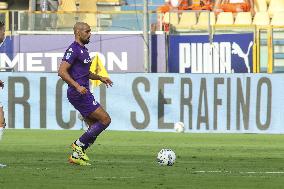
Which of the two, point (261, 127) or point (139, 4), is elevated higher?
point (139, 4)

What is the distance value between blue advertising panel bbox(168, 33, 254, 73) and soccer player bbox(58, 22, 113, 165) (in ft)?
71.8

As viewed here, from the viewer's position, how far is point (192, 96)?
30328 millimetres

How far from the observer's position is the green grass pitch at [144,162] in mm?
13882

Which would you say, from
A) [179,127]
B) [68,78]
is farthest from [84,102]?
[179,127]

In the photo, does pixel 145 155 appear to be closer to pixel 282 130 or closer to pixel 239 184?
pixel 239 184

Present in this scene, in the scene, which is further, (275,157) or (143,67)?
(143,67)

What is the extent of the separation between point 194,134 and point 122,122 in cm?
238

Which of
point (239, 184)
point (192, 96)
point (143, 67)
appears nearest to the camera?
point (239, 184)

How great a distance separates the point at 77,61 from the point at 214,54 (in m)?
22.3

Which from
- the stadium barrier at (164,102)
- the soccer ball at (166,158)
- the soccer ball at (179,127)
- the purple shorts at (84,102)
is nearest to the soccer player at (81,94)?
the purple shorts at (84,102)

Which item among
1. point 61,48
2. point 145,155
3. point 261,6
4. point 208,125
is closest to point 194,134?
point 208,125

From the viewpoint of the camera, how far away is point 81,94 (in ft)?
55.5

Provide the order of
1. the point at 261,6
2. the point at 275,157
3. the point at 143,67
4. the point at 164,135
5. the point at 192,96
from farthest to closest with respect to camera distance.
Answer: the point at 261,6, the point at 143,67, the point at 192,96, the point at 164,135, the point at 275,157

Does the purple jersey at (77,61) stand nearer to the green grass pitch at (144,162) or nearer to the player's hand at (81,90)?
the player's hand at (81,90)
